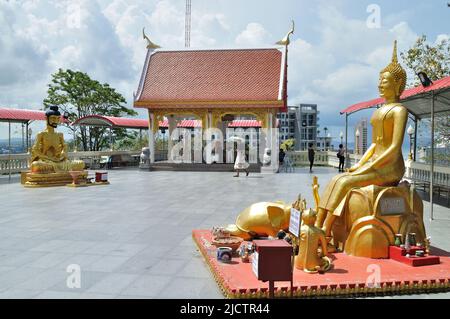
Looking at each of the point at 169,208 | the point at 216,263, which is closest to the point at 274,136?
the point at 169,208

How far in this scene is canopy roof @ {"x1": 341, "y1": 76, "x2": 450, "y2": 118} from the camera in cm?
901

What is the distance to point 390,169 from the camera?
6258mm

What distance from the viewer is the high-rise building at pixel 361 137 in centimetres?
2281

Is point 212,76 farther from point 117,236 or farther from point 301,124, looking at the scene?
point 301,124

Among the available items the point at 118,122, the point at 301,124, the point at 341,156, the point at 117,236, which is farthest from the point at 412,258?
the point at 301,124

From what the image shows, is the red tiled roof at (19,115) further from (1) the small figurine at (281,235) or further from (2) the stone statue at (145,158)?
(1) the small figurine at (281,235)

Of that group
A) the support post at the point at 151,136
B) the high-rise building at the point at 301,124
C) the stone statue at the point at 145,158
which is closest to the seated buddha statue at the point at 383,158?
the stone statue at the point at 145,158

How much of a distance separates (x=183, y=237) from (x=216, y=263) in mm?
2073

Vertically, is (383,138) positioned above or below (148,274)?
above

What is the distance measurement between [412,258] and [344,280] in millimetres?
1223

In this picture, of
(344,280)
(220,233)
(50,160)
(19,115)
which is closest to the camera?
(344,280)

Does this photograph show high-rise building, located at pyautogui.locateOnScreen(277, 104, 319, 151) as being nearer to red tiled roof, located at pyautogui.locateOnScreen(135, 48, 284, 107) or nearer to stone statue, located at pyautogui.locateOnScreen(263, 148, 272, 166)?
red tiled roof, located at pyautogui.locateOnScreen(135, 48, 284, 107)

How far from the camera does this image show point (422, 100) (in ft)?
41.0
